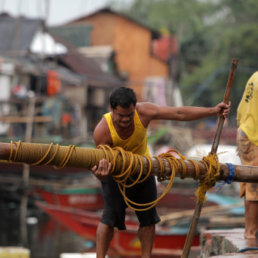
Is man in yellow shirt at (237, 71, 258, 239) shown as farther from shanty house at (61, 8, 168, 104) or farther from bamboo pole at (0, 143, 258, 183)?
shanty house at (61, 8, 168, 104)

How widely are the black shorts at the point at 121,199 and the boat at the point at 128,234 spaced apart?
6269mm

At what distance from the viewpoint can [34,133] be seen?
58.7 ft

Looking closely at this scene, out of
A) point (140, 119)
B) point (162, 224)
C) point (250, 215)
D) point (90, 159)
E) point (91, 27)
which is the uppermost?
point (91, 27)

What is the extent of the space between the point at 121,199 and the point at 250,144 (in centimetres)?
127

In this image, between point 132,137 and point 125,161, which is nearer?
point 125,161

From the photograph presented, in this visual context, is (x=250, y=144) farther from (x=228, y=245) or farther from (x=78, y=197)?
(x=78, y=197)

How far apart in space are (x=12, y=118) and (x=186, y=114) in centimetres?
1341

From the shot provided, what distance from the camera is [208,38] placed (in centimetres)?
3900

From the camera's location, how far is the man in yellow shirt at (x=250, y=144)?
477 centimetres

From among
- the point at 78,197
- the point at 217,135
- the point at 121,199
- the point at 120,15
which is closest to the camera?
the point at 217,135

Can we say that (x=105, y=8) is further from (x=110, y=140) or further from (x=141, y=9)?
(x=110, y=140)

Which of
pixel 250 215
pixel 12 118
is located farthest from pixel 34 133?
pixel 250 215

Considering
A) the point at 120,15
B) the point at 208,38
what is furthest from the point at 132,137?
the point at 208,38

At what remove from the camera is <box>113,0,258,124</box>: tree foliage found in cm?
2905
